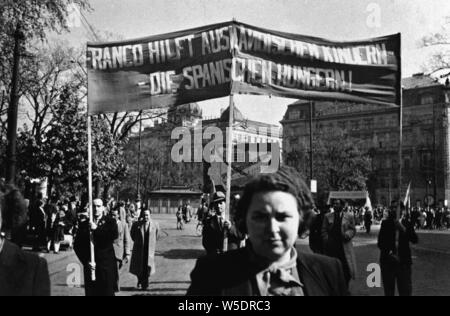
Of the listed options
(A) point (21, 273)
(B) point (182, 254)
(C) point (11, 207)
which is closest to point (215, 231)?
(C) point (11, 207)

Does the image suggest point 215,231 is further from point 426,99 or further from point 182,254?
point 426,99

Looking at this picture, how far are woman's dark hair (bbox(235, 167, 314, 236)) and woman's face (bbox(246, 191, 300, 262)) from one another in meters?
0.03

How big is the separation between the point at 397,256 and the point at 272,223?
5630 mm

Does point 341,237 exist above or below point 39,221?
above

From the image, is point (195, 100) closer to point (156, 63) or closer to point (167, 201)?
point (156, 63)

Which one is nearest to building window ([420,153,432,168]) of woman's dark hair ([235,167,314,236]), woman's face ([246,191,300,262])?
woman's dark hair ([235,167,314,236])

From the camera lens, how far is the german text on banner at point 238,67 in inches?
203

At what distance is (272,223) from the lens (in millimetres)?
2361

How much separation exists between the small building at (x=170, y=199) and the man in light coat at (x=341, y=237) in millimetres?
48343

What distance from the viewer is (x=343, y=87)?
5.21 metres

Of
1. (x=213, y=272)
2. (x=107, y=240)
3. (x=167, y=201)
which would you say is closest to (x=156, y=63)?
(x=107, y=240)

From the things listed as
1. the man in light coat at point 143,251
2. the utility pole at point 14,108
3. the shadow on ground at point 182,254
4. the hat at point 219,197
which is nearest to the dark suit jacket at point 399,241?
the hat at point 219,197

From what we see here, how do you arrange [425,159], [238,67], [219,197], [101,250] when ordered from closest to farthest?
[238,67] → [101,250] → [219,197] → [425,159]
